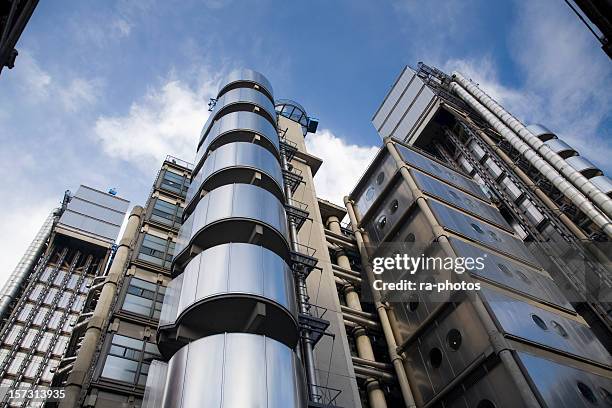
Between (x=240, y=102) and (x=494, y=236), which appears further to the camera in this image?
(x=240, y=102)

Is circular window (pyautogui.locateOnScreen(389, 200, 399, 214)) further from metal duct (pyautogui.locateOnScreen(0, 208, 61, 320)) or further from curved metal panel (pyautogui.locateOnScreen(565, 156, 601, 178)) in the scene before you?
metal duct (pyautogui.locateOnScreen(0, 208, 61, 320))

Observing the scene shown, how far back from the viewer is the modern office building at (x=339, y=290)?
16641 mm

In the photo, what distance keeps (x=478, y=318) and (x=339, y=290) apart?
11.4 m

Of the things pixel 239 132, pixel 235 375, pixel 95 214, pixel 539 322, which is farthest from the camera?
pixel 95 214

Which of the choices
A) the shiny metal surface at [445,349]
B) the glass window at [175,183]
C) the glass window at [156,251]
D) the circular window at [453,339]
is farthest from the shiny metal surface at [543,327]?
the glass window at [175,183]

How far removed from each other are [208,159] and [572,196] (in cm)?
2412

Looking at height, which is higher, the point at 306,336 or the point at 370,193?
the point at 370,193

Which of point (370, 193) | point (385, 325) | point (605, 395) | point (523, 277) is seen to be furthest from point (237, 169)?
point (605, 395)

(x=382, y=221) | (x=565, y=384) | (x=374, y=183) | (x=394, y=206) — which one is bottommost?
(x=565, y=384)

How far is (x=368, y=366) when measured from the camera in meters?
24.3

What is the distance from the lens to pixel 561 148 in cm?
3888

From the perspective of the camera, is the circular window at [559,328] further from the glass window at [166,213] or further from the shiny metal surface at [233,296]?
the glass window at [166,213]

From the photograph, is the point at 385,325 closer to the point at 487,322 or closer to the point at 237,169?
the point at 487,322

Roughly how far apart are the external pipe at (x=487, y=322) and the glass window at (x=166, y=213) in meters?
13.0
